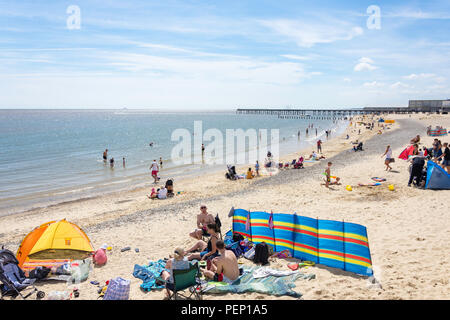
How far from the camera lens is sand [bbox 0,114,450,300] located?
5469 mm

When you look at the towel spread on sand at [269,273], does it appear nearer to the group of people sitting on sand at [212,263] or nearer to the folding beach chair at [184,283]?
the group of people sitting on sand at [212,263]

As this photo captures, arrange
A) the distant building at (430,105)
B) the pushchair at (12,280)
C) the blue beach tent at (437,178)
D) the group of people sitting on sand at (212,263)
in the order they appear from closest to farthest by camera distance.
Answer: the group of people sitting on sand at (212,263) < the pushchair at (12,280) < the blue beach tent at (437,178) < the distant building at (430,105)

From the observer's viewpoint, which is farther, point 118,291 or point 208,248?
point 208,248

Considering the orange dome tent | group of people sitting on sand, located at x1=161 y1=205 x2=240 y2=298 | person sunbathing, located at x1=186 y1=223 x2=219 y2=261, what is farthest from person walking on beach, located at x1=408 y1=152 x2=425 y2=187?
the orange dome tent

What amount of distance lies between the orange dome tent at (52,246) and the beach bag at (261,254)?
428 centimetres

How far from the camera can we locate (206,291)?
217 inches

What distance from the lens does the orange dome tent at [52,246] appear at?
7223mm

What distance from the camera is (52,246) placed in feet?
24.5

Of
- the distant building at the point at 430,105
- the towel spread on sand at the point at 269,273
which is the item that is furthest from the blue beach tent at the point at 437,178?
the distant building at the point at 430,105

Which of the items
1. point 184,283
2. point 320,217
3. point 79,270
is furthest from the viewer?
point 320,217

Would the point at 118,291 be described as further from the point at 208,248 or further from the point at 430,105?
the point at 430,105

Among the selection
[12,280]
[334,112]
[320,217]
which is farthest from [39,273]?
[334,112]

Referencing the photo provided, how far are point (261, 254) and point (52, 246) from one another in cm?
507
